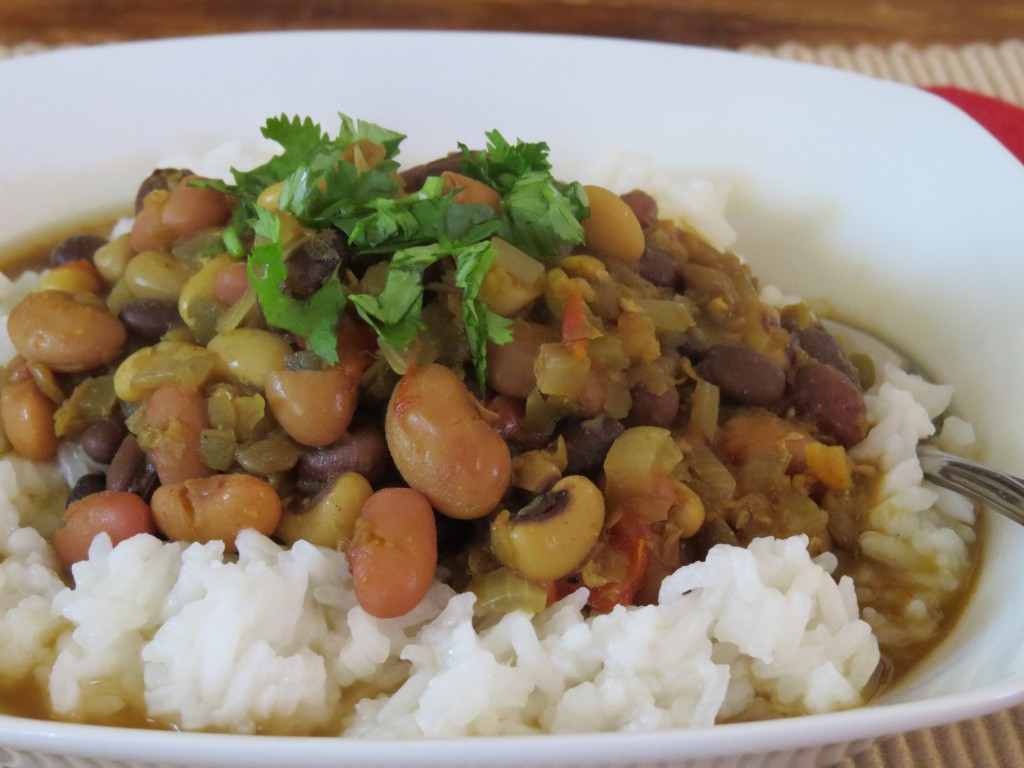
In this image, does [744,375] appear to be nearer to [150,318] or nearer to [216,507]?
[216,507]

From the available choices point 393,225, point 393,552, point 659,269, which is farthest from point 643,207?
point 393,552

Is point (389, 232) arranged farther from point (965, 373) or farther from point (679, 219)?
point (965, 373)

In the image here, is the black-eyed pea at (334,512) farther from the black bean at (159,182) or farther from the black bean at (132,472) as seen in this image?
the black bean at (159,182)

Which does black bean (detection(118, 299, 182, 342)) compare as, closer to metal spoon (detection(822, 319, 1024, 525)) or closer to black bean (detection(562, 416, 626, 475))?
black bean (detection(562, 416, 626, 475))

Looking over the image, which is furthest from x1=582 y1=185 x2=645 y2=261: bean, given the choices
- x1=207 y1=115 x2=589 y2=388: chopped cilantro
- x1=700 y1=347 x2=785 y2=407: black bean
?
x1=700 y1=347 x2=785 y2=407: black bean

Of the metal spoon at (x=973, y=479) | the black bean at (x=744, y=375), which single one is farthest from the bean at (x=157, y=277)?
the metal spoon at (x=973, y=479)

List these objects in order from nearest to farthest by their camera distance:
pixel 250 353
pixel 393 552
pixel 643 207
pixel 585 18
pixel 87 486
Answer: pixel 393 552 → pixel 250 353 → pixel 87 486 → pixel 643 207 → pixel 585 18

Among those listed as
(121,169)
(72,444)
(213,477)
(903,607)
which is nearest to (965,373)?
(903,607)
